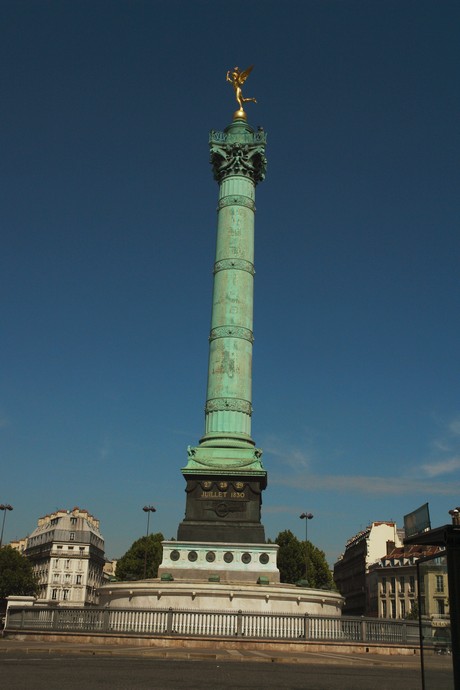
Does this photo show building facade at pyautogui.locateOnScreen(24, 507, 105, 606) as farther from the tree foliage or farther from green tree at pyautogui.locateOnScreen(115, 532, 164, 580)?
the tree foliage

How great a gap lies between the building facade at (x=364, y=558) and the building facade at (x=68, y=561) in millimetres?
36600

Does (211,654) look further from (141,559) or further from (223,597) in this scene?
(141,559)

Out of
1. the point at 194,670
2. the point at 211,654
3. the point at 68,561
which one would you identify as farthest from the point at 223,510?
the point at 68,561

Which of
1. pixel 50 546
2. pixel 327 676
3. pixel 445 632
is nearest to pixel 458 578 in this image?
pixel 445 632

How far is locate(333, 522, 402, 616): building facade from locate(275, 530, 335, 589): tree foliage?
12.5m

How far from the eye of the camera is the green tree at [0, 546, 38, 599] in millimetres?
74812

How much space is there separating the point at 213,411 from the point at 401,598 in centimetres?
4750

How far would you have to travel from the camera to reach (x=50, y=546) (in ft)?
302

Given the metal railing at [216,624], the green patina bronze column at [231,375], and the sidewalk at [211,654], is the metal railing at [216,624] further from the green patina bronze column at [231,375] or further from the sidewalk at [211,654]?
the green patina bronze column at [231,375]

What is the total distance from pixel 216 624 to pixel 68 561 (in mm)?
72352

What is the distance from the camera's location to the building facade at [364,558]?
88.4m

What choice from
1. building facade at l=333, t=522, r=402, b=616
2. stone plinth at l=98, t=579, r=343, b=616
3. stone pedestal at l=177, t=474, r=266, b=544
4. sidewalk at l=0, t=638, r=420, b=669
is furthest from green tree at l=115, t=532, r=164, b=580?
sidewalk at l=0, t=638, r=420, b=669

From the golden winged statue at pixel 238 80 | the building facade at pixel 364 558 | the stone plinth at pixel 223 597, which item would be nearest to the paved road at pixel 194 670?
the stone plinth at pixel 223 597

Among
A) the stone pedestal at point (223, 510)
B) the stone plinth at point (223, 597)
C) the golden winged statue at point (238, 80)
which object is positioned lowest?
the stone plinth at point (223, 597)
